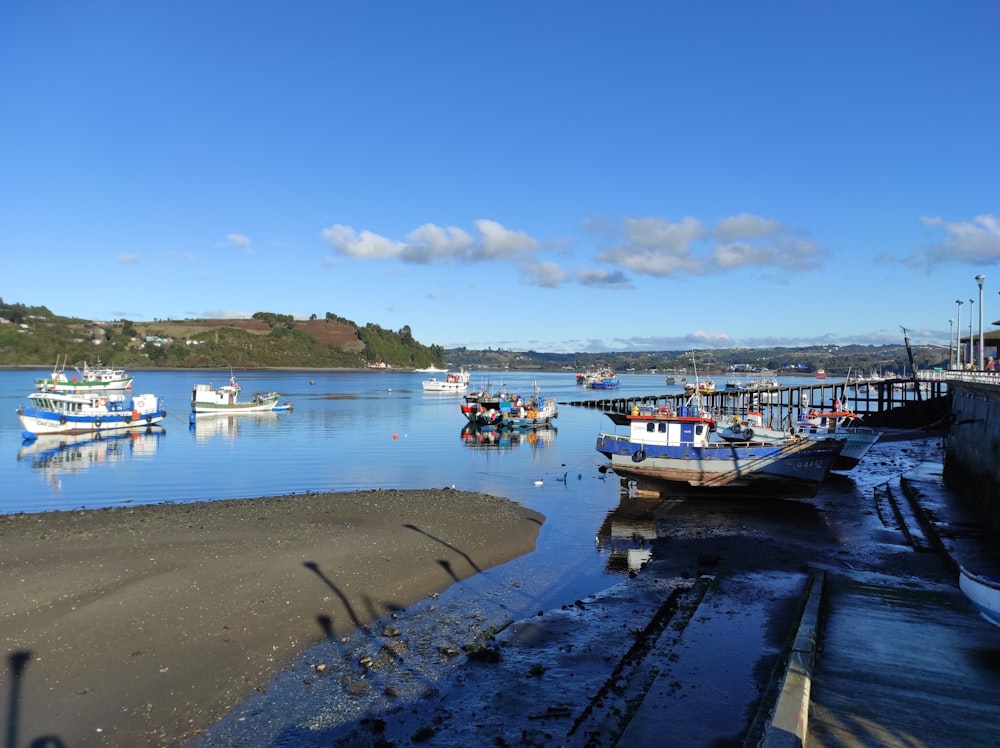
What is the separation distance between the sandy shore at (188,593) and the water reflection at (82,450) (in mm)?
15785

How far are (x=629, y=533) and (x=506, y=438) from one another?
3688cm

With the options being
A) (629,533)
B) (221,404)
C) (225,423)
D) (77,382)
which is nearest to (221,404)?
(221,404)

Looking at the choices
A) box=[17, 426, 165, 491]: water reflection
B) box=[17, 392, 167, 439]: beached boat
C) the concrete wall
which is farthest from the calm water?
the concrete wall

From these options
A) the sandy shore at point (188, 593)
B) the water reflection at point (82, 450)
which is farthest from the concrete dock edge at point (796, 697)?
the water reflection at point (82, 450)

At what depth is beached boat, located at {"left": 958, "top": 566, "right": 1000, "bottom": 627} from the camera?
11475 mm

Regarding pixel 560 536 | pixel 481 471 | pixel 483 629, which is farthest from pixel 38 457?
pixel 483 629

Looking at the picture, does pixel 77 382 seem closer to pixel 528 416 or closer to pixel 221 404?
pixel 221 404

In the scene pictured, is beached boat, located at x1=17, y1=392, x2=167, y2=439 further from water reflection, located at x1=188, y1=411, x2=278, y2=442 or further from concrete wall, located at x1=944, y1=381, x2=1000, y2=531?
concrete wall, located at x1=944, y1=381, x2=1000, y2=531

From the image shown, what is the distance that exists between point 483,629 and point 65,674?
7.60 metres

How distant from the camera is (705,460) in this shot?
101ft

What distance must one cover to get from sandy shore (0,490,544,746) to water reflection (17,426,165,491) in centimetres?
1578

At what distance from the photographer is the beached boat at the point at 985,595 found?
11.5 m

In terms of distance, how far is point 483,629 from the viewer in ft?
46.5

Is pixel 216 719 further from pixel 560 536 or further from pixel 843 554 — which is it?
pixel 843 554
